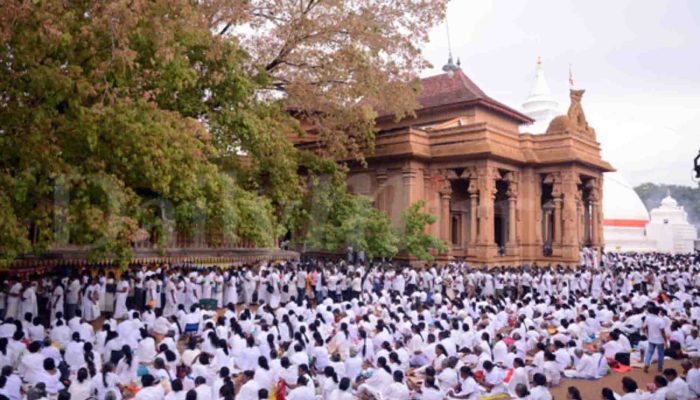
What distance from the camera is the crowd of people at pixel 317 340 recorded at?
941 cm

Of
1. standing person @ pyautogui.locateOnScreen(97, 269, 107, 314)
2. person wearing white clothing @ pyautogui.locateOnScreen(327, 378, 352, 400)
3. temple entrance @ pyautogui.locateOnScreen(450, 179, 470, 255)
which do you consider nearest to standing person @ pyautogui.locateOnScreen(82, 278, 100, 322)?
standing person @ pyautogui.locateOnScreen(97, 269, 107, 314)

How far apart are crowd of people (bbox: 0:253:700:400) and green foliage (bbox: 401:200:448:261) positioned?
17.5 feet

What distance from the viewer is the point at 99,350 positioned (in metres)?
12.0

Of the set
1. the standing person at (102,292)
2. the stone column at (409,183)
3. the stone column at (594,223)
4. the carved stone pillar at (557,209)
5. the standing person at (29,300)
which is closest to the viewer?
the standing person at (29,300)

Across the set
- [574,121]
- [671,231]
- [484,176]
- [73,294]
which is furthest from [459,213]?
[671,231]

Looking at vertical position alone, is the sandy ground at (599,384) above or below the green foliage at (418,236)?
below

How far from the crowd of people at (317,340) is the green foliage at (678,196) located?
85.2m

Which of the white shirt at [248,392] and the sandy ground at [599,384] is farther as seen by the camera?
the sandy ground at [599,384]

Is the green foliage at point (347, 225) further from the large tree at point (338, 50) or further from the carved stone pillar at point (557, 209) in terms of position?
the carved stone pillar at point (557, 209)

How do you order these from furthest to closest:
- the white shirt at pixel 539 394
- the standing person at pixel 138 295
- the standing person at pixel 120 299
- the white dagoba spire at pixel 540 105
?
the white dagoba spire at pixel 540 105
the standing person at pixel 138 295
the standing person at pixel 120 299
the white shirt at pixel 539 394

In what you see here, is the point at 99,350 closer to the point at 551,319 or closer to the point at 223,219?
the point at 223,219

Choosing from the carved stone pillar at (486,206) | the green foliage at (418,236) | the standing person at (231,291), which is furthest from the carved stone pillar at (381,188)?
the standing person at (231,291)

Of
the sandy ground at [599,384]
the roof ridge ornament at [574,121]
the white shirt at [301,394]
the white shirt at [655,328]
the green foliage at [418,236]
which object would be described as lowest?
the sandy ground at [599,384]

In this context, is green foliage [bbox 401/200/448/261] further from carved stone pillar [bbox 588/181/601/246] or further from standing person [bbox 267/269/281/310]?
carved stone pillar [bbox 588/181/601/246]
